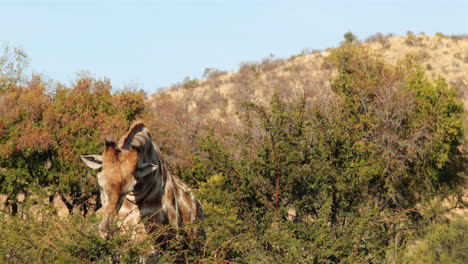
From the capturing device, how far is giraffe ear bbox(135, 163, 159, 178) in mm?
7848

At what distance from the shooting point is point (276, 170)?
8969 millimetres

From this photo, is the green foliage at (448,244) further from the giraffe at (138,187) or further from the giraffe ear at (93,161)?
the giraffe ear at (93,161)

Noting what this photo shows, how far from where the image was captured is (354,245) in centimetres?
764

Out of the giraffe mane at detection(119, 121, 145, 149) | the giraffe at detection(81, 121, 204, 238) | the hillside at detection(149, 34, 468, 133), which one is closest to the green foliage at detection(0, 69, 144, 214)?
the giraffe at detection(81, 121, 204, 238)

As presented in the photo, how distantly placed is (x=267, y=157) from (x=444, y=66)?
65.1 meters

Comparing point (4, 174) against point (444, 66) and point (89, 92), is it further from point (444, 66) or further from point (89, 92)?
point (444, 66)

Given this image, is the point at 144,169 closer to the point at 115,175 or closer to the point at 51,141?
the point at 115,175

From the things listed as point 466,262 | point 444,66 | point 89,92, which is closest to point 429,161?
point 466,262

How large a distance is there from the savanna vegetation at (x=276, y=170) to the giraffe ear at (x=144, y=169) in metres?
0.85

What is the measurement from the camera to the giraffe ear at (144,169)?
785cm

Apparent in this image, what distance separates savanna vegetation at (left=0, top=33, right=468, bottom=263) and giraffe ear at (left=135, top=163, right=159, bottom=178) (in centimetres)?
85

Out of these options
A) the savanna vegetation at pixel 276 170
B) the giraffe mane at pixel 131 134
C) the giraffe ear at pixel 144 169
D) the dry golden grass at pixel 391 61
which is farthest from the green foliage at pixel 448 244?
the dry golden grass at pixel 391 61

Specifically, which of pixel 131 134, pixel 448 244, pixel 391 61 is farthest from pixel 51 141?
pixel 391 61

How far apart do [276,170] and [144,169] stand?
2.26m
